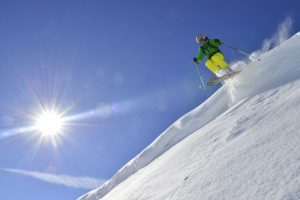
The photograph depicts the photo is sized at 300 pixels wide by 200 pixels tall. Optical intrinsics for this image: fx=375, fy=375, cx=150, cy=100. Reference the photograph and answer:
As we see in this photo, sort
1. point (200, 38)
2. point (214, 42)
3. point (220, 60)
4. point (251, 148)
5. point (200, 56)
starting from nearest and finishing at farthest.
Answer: point (251, 148) → point (220, 60) → point (214, 42) → point (200, 38) → point (200, 56)

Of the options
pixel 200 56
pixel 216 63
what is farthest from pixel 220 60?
pixel 200 56

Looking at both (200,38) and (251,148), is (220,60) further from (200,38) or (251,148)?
(251,148)

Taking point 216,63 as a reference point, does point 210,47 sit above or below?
above

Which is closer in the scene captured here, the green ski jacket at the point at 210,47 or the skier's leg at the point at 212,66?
the skier's leg at the point at 212,66

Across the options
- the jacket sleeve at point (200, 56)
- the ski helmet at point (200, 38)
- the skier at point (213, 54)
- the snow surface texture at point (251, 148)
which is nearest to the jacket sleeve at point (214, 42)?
the skier at point (213, 54)

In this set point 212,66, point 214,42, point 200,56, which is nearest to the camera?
point 212,66

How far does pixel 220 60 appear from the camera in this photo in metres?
14.1

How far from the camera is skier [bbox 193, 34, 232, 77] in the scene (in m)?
14.1

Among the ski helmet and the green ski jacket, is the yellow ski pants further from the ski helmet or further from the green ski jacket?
the ski helmet

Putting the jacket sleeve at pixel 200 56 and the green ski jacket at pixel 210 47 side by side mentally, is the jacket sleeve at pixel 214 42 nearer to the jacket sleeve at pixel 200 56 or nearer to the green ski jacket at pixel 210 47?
the green ski jacket at pixel 210 47

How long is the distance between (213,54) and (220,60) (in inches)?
15.7

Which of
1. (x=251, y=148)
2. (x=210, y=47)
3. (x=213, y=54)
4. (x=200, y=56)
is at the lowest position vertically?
(x=251, y=148)

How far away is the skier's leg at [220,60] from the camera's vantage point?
14.1 m

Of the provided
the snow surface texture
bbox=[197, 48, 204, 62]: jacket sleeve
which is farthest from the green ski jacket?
the snow surface texture
